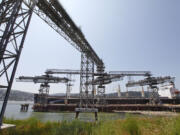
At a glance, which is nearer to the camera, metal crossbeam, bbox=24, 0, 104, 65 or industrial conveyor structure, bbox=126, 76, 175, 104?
metal crossbeam, bbox=24, 0, 104, 65

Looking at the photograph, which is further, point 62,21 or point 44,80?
point 44,80

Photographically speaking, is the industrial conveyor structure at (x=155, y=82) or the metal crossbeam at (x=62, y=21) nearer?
the metal crossbeam at (x=62, y=21)

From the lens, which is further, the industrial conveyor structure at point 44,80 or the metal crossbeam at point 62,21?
the industrial conveyor structure at point 44,80

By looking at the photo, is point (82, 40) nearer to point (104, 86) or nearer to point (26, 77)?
point (104, 86)

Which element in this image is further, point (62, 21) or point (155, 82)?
point (155, 82)

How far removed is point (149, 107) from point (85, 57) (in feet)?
86.4

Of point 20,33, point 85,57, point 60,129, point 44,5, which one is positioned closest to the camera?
point 60,129

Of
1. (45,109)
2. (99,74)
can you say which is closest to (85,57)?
(99,74)

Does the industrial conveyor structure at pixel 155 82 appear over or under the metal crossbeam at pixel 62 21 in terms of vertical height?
under

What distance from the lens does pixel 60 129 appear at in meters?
4.44

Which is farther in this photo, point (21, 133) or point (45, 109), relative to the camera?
point (45, 109)

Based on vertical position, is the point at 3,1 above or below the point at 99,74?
above

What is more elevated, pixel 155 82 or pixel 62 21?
pixel 62 21

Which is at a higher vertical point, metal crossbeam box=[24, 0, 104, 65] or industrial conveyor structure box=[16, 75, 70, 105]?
metal crossbeam box=[24, 0, 104, 65]
